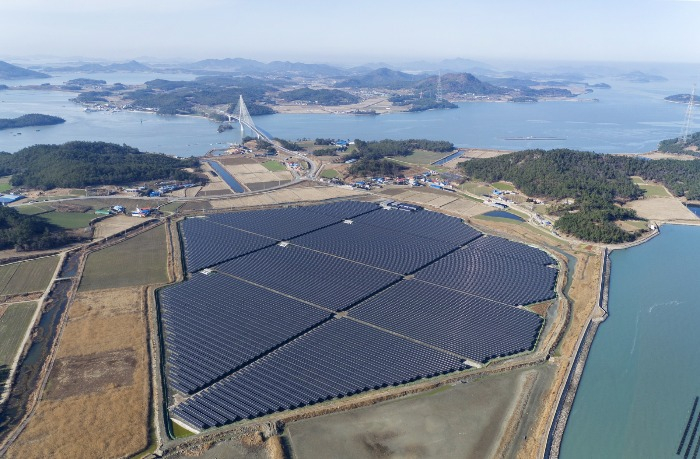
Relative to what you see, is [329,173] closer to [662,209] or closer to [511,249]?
[511,249]

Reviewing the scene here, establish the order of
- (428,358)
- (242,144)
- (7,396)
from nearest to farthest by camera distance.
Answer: (7,396) → (428,358) → (242,144)

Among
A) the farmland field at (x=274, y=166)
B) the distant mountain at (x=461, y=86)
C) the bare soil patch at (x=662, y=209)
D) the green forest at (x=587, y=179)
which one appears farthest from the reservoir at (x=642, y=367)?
the distant mountain at (x=461, y=86)

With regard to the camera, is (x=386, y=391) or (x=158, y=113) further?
(x=158, y=113)

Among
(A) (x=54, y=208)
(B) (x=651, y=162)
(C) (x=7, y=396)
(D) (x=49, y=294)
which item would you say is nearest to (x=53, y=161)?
(A) (x=54, y=208)

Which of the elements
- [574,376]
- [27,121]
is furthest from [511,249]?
[27,121]

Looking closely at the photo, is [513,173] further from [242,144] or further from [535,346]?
[242,144]

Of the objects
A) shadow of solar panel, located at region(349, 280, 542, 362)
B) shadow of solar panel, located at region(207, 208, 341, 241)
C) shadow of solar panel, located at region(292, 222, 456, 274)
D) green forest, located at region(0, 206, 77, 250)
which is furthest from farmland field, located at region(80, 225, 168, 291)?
shadow of solar panel, located at region(349, 280, 542, 362)
